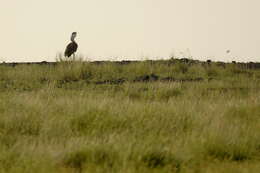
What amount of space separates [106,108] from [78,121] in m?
0.55

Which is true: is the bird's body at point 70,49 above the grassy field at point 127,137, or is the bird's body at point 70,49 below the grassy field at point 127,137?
above

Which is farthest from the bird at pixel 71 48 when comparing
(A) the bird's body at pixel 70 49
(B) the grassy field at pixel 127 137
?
(B) the grassy field at pixel 127 137

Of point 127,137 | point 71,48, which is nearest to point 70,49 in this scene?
point 71,48

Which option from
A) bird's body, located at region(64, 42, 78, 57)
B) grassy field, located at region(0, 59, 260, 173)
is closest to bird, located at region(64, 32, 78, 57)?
bird's body, located at region(64, 42, 78, 57)

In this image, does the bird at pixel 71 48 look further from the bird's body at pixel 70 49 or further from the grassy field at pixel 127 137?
the grassy field at pixel 127 137

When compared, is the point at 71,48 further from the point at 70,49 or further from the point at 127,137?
the point at 127,137

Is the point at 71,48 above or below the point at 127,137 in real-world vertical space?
above

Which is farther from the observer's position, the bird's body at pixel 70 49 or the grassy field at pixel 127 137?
the bird's body at pixel 70 49

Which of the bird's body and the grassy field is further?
the bird's body

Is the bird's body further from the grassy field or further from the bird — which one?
the grassy field

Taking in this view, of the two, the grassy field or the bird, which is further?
the bird

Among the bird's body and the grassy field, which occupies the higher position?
the bird's body

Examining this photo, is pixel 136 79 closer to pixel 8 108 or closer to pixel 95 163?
pixel 8 108

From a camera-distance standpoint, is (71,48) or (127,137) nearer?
(127,137)
